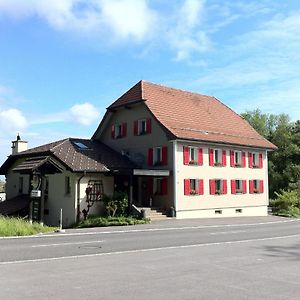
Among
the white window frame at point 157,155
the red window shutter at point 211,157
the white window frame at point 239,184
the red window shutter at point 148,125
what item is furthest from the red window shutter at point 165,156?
the white window frame at point 239,184

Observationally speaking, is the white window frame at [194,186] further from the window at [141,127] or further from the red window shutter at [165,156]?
the window at [141,127]

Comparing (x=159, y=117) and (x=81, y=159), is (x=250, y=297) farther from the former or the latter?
(x=159, y=117)

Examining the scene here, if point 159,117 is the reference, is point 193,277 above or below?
below

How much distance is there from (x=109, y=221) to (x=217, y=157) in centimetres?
1260

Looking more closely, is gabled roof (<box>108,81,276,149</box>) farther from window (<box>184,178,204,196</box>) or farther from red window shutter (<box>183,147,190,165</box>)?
window (<box>184,178,204,196</box>)

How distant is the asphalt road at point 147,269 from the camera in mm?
8047

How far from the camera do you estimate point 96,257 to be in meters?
12.5

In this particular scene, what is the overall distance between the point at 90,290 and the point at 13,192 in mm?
32626

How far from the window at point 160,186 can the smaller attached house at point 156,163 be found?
7cm

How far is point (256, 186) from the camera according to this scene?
40.4m

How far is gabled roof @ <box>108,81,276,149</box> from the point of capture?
3503cm

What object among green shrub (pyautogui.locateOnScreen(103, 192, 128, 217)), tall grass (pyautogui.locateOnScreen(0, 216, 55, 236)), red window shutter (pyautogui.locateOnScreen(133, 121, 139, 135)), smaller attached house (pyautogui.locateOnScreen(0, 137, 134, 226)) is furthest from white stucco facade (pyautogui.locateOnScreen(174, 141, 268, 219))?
tall grass (pyautogui.locateOnScreen(0, 216, 55, 236))

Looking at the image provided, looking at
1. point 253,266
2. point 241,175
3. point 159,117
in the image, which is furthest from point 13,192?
point 253,266

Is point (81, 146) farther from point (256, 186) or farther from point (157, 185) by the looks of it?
point (256, 186)
